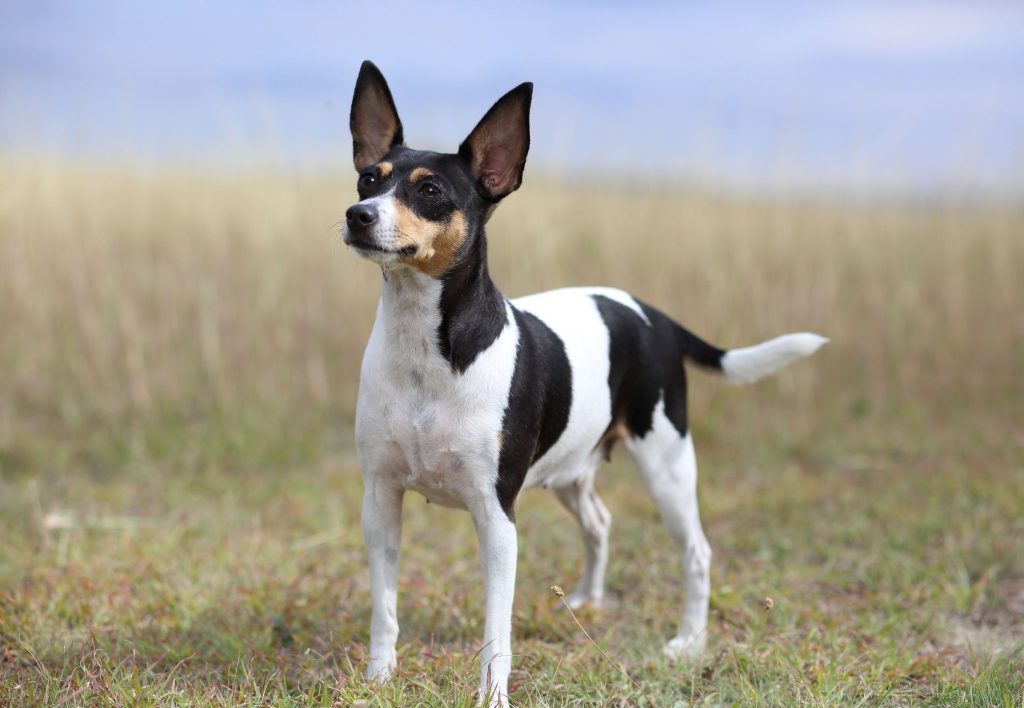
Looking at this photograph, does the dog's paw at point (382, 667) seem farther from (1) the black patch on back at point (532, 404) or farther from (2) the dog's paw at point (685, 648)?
(2) the dog's paw at point (685, 648)

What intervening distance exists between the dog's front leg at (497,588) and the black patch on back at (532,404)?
2.2 inches

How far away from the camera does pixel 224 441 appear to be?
6699 mm

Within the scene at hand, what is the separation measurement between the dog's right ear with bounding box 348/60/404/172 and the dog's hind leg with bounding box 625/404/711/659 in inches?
55.0

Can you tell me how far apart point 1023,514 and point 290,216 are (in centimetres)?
589

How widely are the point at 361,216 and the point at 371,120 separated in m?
0.65

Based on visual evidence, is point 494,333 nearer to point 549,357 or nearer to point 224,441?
point 549,357

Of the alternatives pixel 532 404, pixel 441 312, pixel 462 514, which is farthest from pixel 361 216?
pixel 462 514

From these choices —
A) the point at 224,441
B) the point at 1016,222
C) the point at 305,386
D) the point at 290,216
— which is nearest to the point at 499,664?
the point at 224,441

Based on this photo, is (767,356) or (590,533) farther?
(590,533)

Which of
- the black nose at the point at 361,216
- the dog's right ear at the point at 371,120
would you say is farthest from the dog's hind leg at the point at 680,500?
the black nose at the point at 361,216

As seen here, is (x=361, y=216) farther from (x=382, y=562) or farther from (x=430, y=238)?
(x=382, y=562)

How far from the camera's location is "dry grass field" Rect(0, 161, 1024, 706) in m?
3.59

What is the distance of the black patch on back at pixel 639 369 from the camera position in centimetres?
380

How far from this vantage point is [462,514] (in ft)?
18.9
